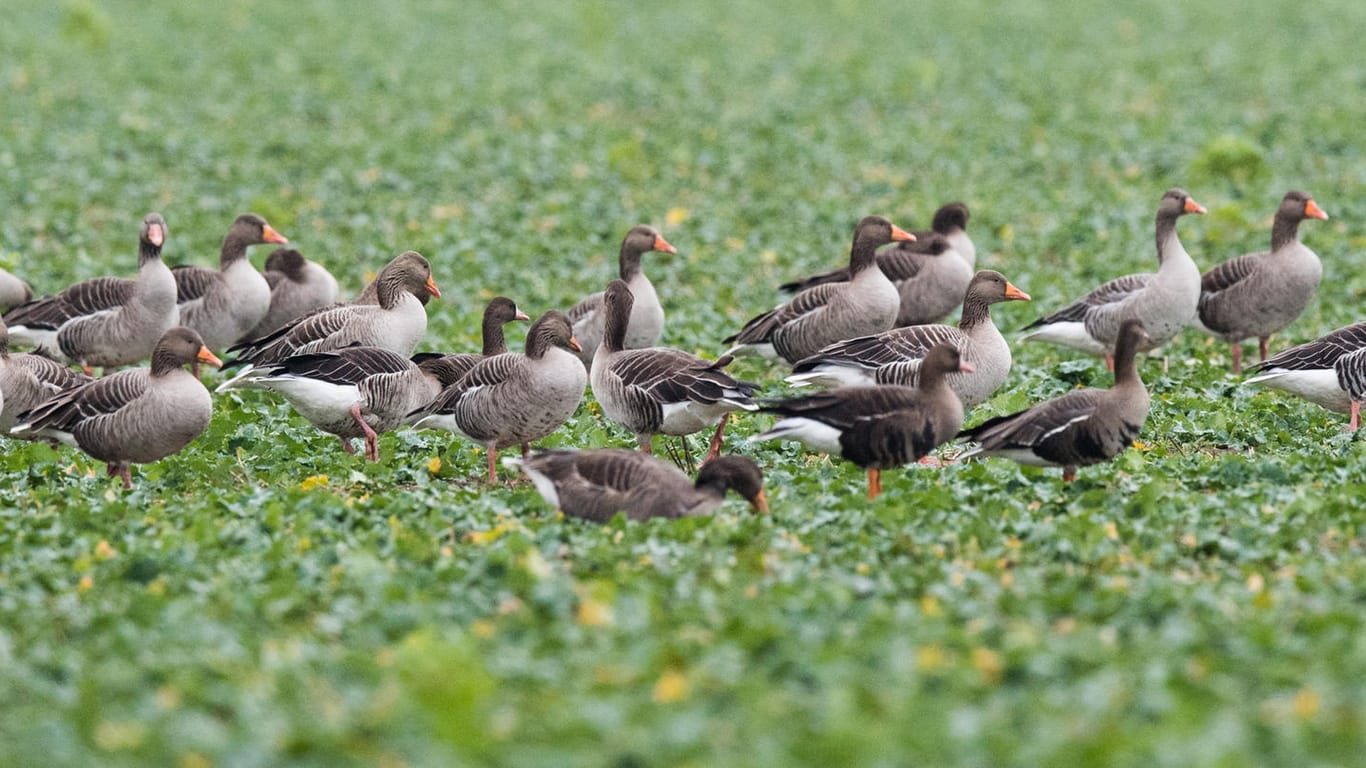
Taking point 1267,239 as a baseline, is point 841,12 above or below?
above

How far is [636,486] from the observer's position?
11.1 meters

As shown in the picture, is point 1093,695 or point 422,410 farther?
point 422,410

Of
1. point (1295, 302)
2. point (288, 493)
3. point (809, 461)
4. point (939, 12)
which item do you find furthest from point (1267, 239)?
point (939, 12)

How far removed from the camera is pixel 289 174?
25.8 metres

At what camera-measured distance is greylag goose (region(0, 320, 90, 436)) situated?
13.2 m

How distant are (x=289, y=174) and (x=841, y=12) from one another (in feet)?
73.1

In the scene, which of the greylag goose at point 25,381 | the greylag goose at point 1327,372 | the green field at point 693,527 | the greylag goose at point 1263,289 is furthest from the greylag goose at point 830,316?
the greylag goose at point 25,381

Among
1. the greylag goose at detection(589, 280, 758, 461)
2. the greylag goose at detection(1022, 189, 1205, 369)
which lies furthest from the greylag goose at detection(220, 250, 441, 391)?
the greylag goose at detection(1022, 189, 1205, 369)

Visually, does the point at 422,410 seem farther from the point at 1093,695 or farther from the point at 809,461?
Answer: the point at 1093,695

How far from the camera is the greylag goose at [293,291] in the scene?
17.2 m

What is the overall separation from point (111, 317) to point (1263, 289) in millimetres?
11177

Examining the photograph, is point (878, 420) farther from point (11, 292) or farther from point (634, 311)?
point (11, 292)

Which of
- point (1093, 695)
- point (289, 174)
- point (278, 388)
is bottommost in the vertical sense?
point (1093, 695)

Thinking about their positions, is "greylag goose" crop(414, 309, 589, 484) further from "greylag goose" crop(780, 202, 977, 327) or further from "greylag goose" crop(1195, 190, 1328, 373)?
"greylag goose" crop(1195, 190, 1328, 373)
